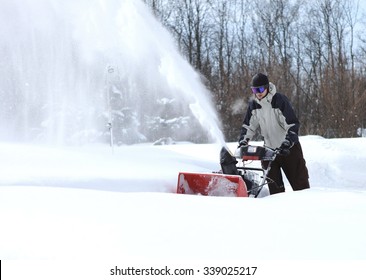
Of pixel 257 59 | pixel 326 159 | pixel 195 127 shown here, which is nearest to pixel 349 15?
pixel 257 59

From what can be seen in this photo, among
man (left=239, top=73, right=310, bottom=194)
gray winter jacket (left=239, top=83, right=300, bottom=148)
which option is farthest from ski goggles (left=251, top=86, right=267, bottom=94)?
gray winter jacket (left=239, top=83, right=300, bottom=148)

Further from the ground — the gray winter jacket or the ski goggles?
the ski goggles

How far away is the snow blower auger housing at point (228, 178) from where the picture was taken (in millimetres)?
4047

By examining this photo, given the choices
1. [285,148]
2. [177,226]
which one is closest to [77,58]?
[285,148]

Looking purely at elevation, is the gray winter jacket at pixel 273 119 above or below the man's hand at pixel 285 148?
above

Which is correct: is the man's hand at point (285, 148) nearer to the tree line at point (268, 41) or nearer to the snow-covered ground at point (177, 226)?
the snow-covered ground at point (177, 226)

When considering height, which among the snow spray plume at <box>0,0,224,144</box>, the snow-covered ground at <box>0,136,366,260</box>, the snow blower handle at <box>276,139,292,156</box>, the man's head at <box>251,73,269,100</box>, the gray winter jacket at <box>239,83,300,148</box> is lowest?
the snow-covered ground at <box>0,136,366,260</box>

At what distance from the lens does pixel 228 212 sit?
8.59ft

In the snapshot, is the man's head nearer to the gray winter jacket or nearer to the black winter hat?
the black winter hat

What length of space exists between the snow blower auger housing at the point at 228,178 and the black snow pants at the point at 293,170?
48cm

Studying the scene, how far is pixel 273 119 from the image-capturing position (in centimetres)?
486

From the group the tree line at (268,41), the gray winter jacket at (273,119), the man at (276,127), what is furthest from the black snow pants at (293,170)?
the tree line at (268,41)

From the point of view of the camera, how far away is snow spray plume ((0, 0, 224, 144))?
6340 mm

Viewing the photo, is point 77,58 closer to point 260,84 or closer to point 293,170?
point 260,84
